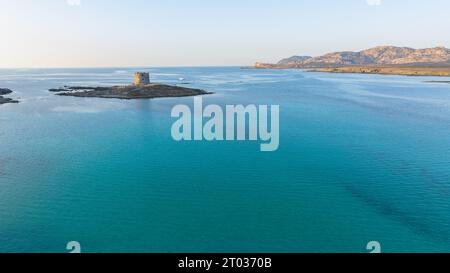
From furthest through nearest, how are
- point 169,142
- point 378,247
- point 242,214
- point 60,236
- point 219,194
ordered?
1. point 169,142
2. point 219,194
3. point 242,214
4. point 60,236
5. point 378,247

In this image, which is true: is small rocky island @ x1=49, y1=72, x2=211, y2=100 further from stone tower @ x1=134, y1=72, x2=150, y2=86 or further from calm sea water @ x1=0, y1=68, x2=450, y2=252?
calm sea water @ x1=0, y1=68, x2=450, y2=252

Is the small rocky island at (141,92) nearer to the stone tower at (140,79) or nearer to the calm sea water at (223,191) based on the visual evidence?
the stone tower at (140,79)

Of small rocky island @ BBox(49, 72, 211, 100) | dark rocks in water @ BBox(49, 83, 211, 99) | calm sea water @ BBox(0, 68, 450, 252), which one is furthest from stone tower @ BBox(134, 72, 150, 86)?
calm sea water @ BBox(0, 68, 450, 252)

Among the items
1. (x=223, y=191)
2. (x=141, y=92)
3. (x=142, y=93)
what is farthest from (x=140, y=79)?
(x=223, y=191)

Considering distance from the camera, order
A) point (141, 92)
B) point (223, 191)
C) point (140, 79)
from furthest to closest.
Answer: point (140, 79) → point (141, 92) → point (223, 191)

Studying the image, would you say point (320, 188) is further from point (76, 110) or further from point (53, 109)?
point (53, 109)

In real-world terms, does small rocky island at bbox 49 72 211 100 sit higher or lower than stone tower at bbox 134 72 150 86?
lower

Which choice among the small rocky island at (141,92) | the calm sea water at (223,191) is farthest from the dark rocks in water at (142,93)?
the calm sea water at (223,191)

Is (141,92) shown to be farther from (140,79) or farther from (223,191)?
(223,191)
